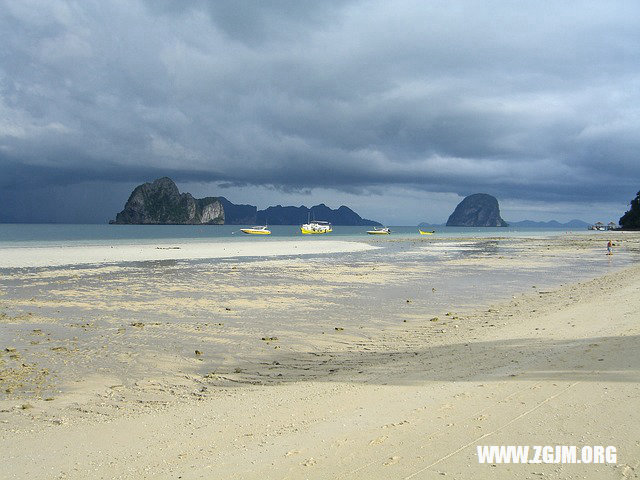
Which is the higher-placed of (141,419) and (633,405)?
(633,405)

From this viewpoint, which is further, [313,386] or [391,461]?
[313,386]

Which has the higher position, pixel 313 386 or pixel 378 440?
pixel 378 440

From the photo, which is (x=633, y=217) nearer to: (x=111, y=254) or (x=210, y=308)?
(x=111, y=254)

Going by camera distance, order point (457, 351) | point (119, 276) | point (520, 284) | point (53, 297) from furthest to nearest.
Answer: point (119, 276), point (520, 284), point (53, 297), point (457, 351)

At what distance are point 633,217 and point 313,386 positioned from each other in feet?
710

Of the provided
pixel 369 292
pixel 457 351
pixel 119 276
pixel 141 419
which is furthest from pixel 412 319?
pixel 119 276

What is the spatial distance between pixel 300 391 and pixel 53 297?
58.8ft

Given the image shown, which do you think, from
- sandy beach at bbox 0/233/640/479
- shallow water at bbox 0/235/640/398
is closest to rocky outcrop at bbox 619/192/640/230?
shallow water at bbox 0/235/640/398

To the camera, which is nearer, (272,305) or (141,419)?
(141,419)

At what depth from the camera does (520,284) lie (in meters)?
27.5

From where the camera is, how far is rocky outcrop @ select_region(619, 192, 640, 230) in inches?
7274

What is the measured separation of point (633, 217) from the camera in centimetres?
18825

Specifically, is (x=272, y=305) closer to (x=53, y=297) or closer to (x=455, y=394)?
(x=53, y=297)

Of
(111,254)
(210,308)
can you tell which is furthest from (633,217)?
(210,308)
